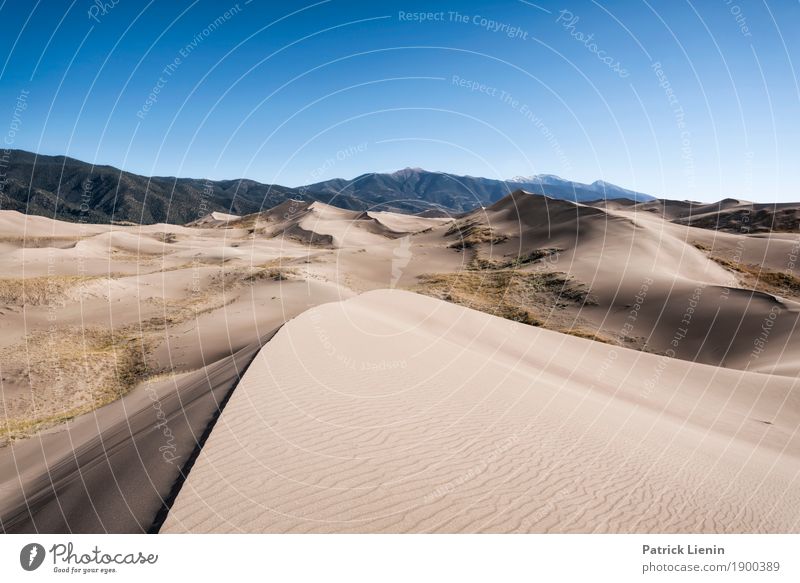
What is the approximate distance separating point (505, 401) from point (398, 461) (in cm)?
409

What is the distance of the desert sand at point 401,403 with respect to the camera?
17.3 ft

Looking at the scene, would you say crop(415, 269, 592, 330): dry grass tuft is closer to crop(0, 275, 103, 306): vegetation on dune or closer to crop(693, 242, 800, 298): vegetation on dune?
crop(693, 242, 800, 298): vegetation on dune

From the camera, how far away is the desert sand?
17.3ft

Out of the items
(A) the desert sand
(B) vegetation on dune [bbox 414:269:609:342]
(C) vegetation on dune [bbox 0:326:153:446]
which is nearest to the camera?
(A) the desert sand

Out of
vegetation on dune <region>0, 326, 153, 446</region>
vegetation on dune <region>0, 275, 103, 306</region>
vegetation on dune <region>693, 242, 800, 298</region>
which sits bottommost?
vegetation on dune <region>0, 326, 153, 446</region>

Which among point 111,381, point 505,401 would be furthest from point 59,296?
point 505,401

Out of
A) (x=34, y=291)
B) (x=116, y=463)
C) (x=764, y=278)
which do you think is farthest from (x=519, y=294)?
(x=34, y=291)

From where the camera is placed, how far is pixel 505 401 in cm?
921

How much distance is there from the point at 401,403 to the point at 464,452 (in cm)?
209

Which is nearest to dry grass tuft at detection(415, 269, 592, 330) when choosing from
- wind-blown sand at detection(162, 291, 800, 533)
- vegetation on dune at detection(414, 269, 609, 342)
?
vegetation on dune at detection(414, 269, 609, 342)

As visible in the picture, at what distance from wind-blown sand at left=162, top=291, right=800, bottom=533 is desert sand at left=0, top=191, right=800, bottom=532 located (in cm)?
4

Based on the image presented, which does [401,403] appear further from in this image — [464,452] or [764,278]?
[764,278]

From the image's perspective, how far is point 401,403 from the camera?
822 centimetres
